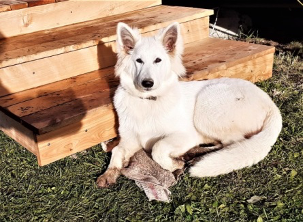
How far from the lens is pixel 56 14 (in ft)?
15.2

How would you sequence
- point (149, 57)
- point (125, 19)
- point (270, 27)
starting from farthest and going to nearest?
point (270, 27) < point (125, 19) < point (149, 57)

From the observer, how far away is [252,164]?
3.16 m

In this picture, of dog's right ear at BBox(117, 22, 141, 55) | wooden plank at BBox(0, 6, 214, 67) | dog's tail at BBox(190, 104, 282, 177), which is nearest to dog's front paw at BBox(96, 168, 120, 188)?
Answer: dog's tail at BBox(190, 104, 282, 177)

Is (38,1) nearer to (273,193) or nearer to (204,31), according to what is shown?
(204,31)

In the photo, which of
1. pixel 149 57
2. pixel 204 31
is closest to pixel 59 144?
pixel 149 57

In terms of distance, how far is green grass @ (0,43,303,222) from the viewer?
284 centimetres

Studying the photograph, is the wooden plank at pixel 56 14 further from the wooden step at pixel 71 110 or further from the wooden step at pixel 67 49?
the wooden step at pixel 71 110

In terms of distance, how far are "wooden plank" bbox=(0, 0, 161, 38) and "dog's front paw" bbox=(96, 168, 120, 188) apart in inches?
82.9

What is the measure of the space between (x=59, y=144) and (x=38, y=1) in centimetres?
198

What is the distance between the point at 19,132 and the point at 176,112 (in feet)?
4.58

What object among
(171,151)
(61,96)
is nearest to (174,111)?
(171,151)

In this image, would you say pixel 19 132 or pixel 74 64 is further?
pixel 74 64

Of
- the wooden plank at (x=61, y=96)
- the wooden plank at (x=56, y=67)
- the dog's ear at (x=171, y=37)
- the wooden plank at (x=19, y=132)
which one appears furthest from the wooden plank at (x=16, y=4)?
the dog's ear at (x=171, y=37)

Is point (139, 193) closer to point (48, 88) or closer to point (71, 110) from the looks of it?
point (71, 110)
